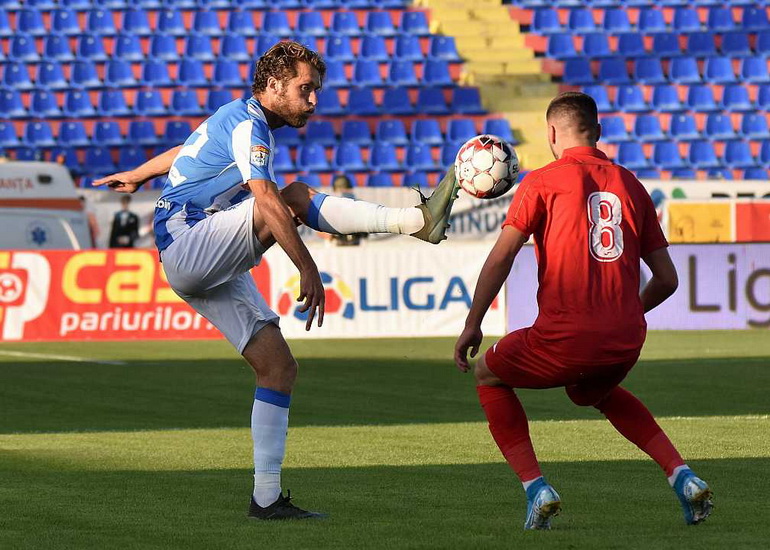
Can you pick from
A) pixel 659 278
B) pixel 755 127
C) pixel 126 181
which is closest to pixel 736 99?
pixel 755 127

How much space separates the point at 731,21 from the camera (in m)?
33.2

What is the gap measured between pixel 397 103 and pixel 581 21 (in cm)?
521

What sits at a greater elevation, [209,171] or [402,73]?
[402,73]

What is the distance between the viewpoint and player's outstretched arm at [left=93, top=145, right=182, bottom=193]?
6.97 m

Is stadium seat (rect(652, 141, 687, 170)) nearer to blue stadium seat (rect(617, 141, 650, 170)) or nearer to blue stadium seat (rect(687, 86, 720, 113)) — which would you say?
blue stadium seat (rect(617, 141, 650, 170))

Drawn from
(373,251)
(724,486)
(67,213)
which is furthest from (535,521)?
(67,213)

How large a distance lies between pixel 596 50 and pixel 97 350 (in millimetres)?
16982

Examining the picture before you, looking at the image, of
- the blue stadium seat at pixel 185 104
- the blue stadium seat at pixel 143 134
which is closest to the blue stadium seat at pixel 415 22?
the blue stadium seat at pixel 185 104

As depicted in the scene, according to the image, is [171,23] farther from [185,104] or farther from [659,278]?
[659,278]

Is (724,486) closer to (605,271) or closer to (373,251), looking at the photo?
(605,271)

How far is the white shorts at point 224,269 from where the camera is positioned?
6.37 meters

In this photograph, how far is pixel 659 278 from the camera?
20.0 ft

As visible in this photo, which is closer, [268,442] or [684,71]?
[268,442]

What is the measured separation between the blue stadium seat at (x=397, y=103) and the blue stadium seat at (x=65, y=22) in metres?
7.35
